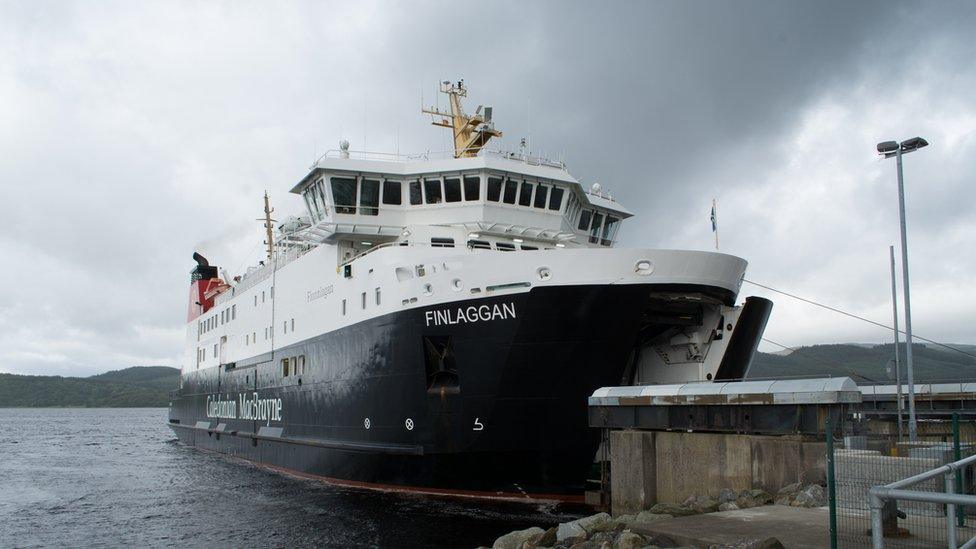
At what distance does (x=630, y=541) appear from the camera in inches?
301

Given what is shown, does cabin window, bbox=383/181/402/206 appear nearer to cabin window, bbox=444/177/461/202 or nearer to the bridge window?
cabin window, bbox=444/177/461/202

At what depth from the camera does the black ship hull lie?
12961 mm

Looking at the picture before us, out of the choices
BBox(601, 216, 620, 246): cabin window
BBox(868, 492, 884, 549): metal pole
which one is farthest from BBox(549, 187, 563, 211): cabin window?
BBox(868, 492, 884, 549): metal pole

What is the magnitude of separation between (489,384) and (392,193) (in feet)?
19.8

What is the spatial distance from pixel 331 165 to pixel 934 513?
44.7 ft

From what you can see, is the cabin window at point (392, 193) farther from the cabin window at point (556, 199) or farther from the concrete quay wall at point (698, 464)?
the concrete quay wall at point (698, 464)

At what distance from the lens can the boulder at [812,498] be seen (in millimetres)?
8519

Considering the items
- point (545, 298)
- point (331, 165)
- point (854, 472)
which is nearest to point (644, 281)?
point (545, 298)

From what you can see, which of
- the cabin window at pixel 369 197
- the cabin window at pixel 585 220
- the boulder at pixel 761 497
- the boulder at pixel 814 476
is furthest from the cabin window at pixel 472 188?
the boulder at pixel 814 476

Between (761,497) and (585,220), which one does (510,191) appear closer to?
(585,220)

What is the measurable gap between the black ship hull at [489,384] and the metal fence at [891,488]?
437 cm

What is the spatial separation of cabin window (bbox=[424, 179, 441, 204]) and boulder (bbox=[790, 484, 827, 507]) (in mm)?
10427

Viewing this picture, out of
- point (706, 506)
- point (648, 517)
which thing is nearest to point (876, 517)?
point (648, 517)

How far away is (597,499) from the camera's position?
13016 millimetres
